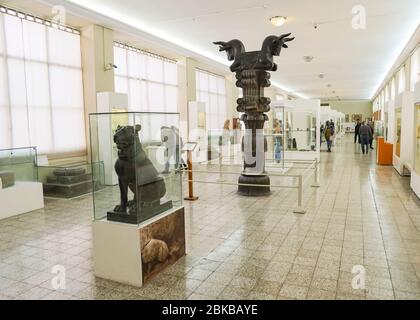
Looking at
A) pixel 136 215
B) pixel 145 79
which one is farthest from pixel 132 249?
pixel 145 79

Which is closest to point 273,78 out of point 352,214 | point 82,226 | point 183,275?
point 352,214

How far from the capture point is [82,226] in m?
5.66

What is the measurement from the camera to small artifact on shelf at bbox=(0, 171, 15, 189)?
6441 millimetres

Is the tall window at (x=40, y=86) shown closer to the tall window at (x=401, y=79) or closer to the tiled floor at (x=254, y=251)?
the tiled floor at (x=254, y=251)

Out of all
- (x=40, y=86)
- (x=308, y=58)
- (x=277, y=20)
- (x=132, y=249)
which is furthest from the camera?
(x=308, y=58)

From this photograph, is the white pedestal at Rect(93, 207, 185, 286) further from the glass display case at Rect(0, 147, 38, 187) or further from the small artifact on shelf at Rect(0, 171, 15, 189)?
the glass display case at Rect(0, 147, 38, 187)

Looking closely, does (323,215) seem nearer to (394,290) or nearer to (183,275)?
(394,290)

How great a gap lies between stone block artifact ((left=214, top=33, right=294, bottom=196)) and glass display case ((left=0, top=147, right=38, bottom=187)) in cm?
435

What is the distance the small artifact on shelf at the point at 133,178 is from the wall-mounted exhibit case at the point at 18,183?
149 inches

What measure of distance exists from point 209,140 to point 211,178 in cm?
515

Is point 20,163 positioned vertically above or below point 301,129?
below

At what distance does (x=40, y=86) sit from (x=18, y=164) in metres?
2.20

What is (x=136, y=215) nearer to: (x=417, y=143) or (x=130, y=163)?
(x=130, y=163)

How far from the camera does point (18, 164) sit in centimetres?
694
